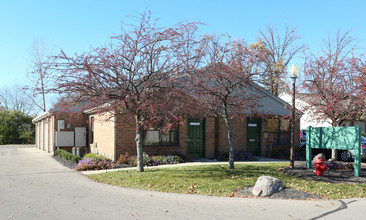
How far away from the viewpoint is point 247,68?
402 inches

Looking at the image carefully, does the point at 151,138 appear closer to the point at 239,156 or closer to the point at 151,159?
the point at 151,159

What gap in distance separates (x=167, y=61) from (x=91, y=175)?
4.75m

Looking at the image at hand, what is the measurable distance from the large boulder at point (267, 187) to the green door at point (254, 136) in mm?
9744

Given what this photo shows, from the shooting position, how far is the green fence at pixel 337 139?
1034cm

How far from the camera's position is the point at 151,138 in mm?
15086

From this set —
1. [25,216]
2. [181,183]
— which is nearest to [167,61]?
[181,183]

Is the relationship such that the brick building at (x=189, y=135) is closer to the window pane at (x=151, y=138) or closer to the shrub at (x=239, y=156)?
the window pane at (x=151, y=138)

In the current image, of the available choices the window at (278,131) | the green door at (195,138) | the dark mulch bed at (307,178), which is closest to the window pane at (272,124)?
the window at (278,131)

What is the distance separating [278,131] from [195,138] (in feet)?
18.4

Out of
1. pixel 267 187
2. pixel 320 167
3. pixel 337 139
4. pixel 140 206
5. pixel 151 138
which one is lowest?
pixel 140 206

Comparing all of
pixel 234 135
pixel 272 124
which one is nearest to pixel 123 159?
pixel 234 135

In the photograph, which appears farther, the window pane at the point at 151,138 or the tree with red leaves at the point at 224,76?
the window pane at the point at 151,138

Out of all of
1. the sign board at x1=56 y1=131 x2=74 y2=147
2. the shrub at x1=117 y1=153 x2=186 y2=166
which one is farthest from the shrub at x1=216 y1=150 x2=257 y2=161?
the sign board at x1=56 y1=131 x2=74 y2=147

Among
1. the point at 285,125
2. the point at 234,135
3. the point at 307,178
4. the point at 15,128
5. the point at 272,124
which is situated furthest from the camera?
the point at 15,128
